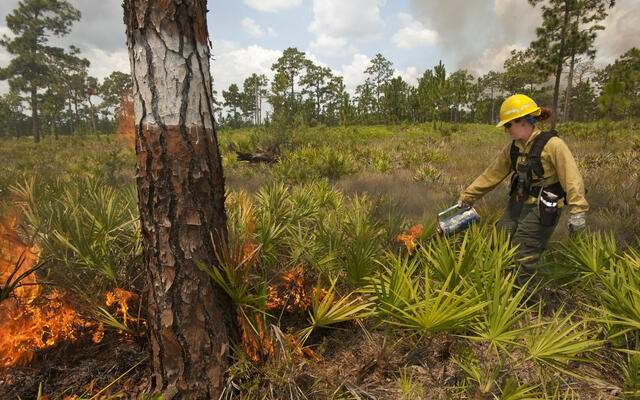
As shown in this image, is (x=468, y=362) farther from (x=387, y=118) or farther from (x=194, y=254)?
(x=387, y=118)

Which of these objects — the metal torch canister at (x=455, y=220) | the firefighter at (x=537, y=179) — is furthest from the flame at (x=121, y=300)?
the firefighter at (x=537, y=179)

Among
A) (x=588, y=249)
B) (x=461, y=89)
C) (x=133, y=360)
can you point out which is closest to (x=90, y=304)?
(x=133, y=360)

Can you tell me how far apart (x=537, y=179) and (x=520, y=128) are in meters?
0.53

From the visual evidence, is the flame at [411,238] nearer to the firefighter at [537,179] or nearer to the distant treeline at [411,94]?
the firefighter at [537,179]

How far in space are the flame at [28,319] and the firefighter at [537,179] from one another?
3.75 metres

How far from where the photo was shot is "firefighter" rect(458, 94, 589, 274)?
124 inches

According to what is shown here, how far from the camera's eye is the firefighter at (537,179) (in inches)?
124

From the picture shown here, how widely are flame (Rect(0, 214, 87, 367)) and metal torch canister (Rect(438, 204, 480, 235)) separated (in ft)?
10.2

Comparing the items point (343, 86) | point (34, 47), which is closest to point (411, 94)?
point (343, 86)

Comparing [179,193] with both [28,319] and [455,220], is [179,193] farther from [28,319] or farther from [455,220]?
[455,220]

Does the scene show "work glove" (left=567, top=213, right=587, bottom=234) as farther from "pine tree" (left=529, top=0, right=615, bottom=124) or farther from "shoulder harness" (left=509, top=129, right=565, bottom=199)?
"pine tree" (left=529, top=0, right=615, bottom=124)

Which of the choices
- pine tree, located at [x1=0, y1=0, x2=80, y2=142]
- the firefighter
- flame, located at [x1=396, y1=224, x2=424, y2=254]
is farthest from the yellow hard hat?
pine tree, located at [x1=0, y1=0, x2=80, y2=142]

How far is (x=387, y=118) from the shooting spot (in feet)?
165

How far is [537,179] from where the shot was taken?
3.46 metres
